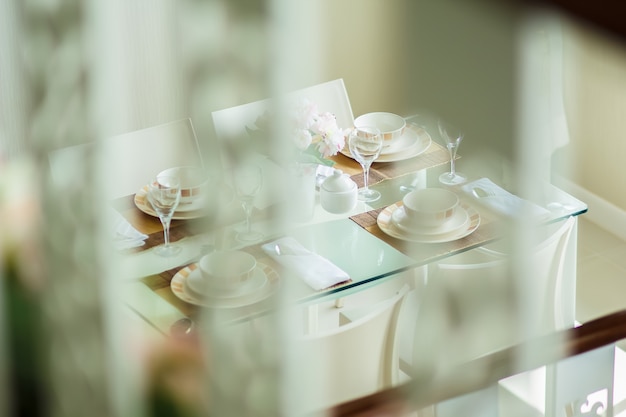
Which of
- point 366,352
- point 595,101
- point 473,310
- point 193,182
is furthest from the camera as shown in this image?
point 366,352

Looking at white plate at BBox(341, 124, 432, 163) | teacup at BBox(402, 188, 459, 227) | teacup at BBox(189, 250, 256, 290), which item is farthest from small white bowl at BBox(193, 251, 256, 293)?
white plate at BBox(341, 124, 432, 163)

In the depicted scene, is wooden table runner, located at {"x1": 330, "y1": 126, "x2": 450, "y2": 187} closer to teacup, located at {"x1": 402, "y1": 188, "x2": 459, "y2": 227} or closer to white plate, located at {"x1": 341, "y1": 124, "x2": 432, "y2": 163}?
white plate, located at {"x1": 341, "y1": 124, "x2": 432, "y2": 163}

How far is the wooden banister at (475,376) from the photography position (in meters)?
0.46

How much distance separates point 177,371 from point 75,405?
99mm

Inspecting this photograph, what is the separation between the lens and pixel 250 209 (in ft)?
1.76

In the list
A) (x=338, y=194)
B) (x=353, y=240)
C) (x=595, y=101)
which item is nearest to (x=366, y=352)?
(x=353, y=240)

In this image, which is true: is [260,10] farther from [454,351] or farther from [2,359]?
[2,359]

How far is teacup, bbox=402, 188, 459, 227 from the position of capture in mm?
412

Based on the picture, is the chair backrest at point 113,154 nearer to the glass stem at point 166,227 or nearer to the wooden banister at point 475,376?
the wooden banister at point 475,376

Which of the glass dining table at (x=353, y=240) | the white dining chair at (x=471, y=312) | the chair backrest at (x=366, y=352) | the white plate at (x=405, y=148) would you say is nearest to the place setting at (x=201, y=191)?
the white dining chair at (x=471, y=312)

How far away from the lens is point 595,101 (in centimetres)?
33

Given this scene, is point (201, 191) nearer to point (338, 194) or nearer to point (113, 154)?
point (113, 154)

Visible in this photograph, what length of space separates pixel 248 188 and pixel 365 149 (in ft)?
6.44

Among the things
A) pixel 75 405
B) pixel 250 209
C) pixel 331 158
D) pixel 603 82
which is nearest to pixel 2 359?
pixel 75 405
